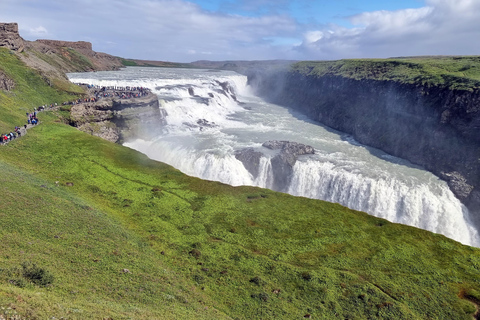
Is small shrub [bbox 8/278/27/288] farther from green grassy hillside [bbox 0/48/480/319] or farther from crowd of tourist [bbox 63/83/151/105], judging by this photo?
crowd of tourist [bbox 63/83/151/105]

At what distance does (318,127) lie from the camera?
253ft

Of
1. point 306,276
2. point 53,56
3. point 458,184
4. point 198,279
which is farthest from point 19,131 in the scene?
point 53,56

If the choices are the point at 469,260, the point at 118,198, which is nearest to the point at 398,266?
the point at 469,260

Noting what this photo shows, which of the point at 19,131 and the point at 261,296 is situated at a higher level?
the point at 19,131

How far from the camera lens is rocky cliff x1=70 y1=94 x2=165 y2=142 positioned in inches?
2111

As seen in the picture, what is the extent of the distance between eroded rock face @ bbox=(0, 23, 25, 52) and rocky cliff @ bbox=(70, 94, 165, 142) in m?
28.5

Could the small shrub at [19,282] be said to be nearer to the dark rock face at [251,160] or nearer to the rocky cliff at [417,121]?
the dark rock face at [251,160]

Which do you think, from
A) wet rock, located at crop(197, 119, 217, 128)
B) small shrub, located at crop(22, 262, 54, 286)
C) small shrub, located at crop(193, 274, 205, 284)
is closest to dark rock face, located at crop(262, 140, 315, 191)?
wet rock, located at crop(197, 119, 217, 128)

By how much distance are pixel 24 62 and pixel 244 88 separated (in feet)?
286

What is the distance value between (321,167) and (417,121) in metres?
25.5

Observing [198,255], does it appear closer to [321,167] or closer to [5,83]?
[321,167]

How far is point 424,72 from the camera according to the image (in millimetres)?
65250

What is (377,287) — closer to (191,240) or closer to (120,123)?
(191,240)

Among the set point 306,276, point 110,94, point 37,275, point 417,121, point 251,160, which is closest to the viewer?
point 37,275
